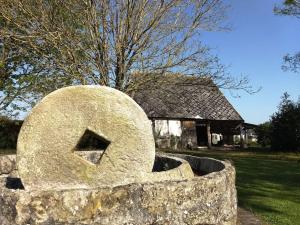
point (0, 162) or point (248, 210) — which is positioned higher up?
point (0, 162)

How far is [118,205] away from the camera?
3.96 meters

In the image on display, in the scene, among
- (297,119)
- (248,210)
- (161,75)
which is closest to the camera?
(248,210)

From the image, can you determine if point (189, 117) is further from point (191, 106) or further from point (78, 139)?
point (78, 139)

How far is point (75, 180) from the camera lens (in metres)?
4.91

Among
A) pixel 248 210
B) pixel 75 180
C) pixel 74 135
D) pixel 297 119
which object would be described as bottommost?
pixel 248 210

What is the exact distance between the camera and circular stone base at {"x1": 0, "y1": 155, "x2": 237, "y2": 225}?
3818mm

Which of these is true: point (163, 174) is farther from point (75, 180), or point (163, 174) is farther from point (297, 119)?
point (297, 119)

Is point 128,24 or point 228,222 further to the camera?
point 128,24

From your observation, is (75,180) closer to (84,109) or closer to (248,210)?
(84,109)

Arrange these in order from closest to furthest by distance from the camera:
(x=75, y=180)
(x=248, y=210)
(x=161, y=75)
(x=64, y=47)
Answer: (x=75, y=180)
(x=248, y=210)
(x=64, y=47)
(x=161, y=75)

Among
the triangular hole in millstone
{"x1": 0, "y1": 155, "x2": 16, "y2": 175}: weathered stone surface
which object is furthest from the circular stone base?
{"x1": 0, "y1": 155, "x2": 16, "y2": 175}: weathered stone surface

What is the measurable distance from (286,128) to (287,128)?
74 mm

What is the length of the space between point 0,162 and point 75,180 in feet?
11.5

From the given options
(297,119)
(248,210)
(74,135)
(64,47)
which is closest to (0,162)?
(74,135)
